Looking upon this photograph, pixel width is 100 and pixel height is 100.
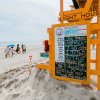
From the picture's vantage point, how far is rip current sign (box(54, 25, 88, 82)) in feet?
18.4

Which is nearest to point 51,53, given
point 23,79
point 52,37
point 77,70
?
point 52,37

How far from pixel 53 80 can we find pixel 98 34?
5.88 feet

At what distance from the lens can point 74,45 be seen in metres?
5.78

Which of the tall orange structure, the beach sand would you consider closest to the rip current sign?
the tall orange structure

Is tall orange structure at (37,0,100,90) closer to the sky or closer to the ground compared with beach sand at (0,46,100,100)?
closer to the sky

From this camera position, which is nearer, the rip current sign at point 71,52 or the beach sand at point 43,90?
the rip current sign at point 71,52

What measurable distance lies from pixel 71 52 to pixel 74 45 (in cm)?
19

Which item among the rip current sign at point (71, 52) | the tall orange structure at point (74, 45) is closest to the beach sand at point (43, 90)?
the tall orange structure at point (74, 45)

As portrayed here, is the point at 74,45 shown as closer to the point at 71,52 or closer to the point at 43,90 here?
the point at 71,52

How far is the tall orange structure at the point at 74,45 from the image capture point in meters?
5.55

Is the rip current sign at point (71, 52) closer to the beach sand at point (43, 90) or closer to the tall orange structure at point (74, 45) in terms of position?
the tall orange structure at point (74, 45)

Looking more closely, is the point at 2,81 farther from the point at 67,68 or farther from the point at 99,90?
the point at 99,90

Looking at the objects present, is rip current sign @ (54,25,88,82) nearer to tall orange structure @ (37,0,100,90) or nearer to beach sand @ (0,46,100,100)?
tall orange structure @ (37,0,100,90)

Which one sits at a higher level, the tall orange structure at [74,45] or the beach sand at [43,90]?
the tall orange structure at [74,45]
